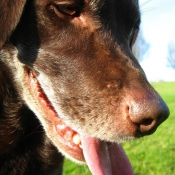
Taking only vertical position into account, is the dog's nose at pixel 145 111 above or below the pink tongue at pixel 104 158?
above

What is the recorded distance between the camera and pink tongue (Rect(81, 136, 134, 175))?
2611 mm

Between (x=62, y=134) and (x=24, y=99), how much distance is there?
42 cm

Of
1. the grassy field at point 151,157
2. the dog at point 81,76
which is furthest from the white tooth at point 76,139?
the grassy field at point 151,157

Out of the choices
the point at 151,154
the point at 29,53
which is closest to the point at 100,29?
the point at 29,53

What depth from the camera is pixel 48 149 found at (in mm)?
3145

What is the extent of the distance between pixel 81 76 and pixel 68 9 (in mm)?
454

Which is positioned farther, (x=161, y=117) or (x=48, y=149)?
(x=48, y=149)

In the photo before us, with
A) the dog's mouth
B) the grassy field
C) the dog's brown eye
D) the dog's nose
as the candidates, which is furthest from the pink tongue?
the grassy field

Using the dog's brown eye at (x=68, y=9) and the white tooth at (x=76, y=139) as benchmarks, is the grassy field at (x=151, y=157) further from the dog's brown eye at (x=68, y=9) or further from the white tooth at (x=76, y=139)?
the dog's brown eye at (x=68, y=9)

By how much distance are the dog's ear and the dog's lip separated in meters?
0.35

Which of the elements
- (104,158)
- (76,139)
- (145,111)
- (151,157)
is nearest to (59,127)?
(76,139)

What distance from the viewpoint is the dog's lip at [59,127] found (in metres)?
2.62

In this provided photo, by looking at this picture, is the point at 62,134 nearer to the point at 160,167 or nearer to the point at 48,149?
the point at 48,149

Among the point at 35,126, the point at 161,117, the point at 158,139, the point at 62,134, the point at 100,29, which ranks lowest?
the point at 158,139
